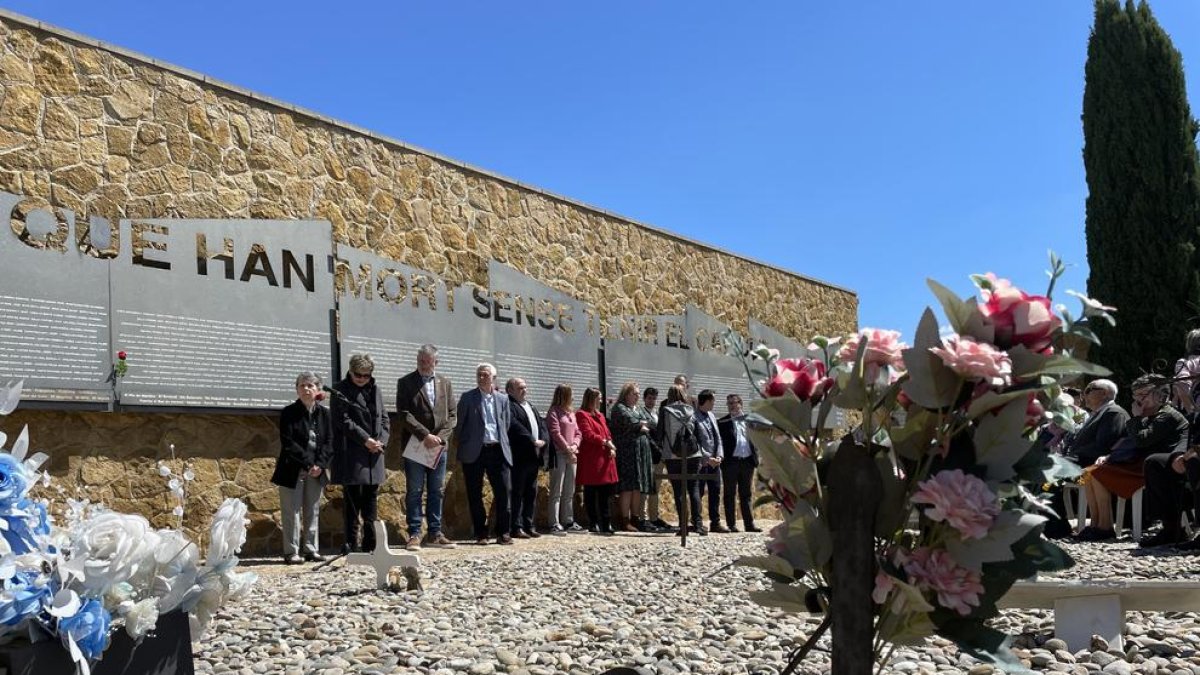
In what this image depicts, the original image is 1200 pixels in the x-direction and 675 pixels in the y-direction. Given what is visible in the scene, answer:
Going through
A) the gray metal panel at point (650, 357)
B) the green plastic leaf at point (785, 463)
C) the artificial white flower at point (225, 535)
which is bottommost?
the artificial white flower at point (225, 535)

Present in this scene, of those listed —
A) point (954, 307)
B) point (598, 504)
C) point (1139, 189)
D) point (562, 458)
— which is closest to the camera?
point (954, 307)

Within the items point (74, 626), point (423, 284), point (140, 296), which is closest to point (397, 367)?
point (423, 284)

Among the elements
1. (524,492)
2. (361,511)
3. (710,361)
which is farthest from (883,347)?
(710,361)

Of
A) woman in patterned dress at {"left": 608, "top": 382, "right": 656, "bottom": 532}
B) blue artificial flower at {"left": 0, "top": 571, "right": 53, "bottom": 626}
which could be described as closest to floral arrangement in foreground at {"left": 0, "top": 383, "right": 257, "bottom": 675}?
blue artificial flower at {"left": 0, "top": 571, "right": 53, "bottom": 626}

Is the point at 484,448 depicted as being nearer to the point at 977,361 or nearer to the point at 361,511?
the point at 361,511

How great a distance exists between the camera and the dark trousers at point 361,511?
7582 mm

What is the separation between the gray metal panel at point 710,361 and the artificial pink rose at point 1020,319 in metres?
11.9

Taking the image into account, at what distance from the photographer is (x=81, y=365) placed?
6.61 meters

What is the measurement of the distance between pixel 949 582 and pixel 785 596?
0.96 feet

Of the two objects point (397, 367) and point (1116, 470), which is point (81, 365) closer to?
point (397, 367)

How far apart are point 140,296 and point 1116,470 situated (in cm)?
740

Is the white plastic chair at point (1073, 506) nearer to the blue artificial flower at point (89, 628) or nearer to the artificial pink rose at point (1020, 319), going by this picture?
the artificial pink rose at point (1020, 319)

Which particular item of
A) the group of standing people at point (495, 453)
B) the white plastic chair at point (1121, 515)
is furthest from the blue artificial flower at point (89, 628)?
the white plastic chair at point (1121, 515)

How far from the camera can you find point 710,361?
555 inches
